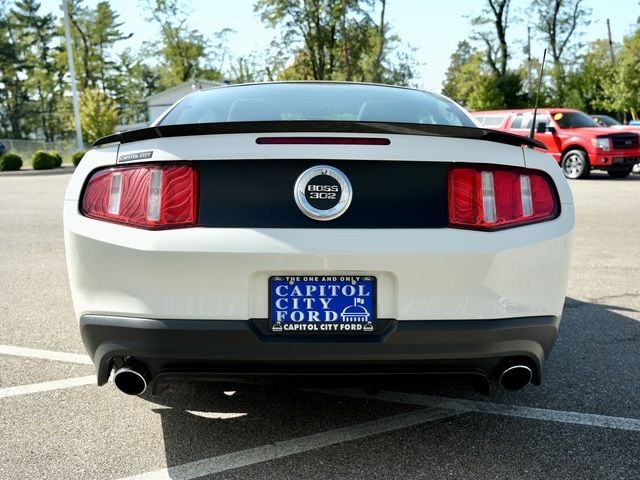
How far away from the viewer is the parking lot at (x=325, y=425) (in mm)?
2230

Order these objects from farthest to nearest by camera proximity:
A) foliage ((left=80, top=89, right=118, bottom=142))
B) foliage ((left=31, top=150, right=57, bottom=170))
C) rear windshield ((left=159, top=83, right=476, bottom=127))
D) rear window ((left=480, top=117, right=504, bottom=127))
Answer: foliage ((left=80, top=89, right=118, bottom=142)), foliage ((left=31, top=150, right=57, bottom=170)), rear window ((left=480, top=117, right=504, bottom=127)), rear windshield ((left=159, top=83, right=476, bottom=127))

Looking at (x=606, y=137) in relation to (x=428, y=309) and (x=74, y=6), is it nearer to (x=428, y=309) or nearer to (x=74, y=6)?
(x=428, y=309)

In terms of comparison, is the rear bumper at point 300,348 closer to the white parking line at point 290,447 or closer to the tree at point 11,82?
the white parking line at point 290,447

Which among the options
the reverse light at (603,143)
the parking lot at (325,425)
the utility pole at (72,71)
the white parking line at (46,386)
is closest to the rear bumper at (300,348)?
the parking lot at (325,425)

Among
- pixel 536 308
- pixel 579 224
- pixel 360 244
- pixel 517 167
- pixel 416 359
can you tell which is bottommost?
pixel 579 224

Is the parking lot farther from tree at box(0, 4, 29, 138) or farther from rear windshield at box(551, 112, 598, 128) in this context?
tree at box(0, 4, 29, 138)

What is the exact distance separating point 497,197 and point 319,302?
75cm

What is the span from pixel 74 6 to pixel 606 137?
2401 inches

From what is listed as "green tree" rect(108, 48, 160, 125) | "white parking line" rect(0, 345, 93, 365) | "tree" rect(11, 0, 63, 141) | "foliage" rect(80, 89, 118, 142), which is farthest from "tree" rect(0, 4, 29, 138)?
"white parking line" rect(0, 345, 93, 365)

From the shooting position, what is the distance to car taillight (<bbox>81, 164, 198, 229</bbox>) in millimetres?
2090

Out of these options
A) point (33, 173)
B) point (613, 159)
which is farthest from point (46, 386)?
point (33, 173)

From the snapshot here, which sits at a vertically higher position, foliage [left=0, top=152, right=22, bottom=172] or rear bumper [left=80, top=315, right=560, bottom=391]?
rear bumper [left=80, top=315, right=560, bottom=391]

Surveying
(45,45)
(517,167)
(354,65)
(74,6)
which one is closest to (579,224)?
(517,167)

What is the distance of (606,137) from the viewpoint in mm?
14797
